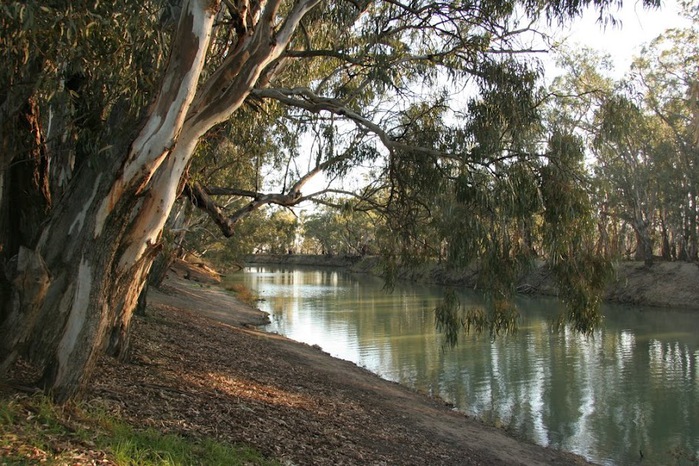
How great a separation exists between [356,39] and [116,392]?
16.3 feet

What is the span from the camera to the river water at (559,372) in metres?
6.83

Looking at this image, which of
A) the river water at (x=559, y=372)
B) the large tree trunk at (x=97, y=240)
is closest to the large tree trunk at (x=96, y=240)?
the large tree trunk at (x=97, y=240)

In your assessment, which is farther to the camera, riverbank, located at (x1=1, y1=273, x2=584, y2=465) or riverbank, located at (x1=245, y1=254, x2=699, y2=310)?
riverbank, located at (x1=245, y1=254, x2=699, y2=310)

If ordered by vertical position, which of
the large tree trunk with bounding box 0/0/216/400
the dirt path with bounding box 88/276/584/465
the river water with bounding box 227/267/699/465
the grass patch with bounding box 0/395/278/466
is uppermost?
the large tree trunk with bounding box 0/0/216/400

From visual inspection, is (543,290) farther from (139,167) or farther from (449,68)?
(139,167)

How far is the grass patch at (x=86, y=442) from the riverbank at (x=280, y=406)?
55 mm

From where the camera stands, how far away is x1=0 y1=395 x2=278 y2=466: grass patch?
256 centimetres

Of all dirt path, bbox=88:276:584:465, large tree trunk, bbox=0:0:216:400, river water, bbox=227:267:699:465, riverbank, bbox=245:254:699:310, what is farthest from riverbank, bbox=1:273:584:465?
riverbank, bbox=245:254:699:310

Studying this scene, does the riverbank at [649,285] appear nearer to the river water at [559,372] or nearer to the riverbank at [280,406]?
the river water at [559,372]

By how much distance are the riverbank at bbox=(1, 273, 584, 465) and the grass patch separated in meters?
0.05

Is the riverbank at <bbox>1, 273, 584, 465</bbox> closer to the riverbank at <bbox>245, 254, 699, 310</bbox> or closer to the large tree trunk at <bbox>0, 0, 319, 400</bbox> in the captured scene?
the large tree trunk at <bbox>0, 0, 319, 400</bbox>

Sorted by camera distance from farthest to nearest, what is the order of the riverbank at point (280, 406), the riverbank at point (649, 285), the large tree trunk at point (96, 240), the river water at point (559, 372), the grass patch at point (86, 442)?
the riverbank at point (649, 285)
the river water at point (559, 372)
the riverbank at point (280, 406)
the large tree trunk at point (96, 240)
the grass patch at point (86, 442)

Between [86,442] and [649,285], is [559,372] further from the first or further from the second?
[649,285]

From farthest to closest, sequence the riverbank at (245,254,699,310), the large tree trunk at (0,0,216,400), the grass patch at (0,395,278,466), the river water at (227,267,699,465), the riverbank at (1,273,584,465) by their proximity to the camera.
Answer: the riverbank at (245,254,699,310) → the river water at (227,267,699,465) → the riverbank at (1,273,584,465) → the large tree trunk at (0,0,216,400) → the grass patch at (0,395,278,466)
